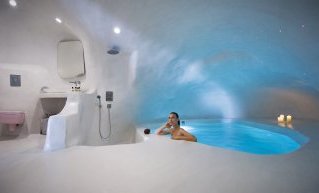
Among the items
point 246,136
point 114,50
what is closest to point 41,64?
point 114,50

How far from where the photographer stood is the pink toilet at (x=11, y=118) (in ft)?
15.3

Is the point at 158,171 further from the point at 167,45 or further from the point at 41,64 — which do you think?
the point at 41,64

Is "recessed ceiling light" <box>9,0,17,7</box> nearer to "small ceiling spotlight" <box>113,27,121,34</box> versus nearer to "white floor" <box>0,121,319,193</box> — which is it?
"small ceiling spotlight" <box>113,27,121,34</box>

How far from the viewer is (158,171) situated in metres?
2.14

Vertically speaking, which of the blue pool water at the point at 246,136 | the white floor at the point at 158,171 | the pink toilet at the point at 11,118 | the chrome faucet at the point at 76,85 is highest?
the chrome faucet at the point at 76,85

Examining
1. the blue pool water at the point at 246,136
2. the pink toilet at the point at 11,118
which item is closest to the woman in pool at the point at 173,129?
the blue pool water at the point at 246,136

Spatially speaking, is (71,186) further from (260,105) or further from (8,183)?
(260,105)

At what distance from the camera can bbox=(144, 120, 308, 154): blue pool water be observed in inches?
196

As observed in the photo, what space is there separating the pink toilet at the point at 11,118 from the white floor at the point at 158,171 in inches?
95.1

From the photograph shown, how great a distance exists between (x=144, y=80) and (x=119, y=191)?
4.60 meters

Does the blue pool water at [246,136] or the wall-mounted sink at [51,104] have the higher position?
the wall-mounted sink at [51,104]

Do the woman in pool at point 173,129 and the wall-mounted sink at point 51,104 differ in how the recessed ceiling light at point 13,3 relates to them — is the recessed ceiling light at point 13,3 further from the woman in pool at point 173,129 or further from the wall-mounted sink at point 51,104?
the woman in pool at point 173,129

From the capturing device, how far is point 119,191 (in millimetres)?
1704

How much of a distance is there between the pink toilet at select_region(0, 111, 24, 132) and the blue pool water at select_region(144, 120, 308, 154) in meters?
3.20
